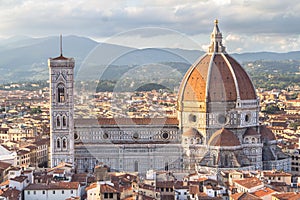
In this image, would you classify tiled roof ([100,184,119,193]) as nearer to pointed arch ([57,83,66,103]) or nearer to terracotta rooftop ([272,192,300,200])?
terracotta rooftop ([272,192,300,200])

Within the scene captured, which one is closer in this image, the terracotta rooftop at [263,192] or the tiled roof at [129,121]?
the terracotta rooftop at [263,192]

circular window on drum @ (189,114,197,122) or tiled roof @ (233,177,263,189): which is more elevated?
circular window on drum @ (189,114,197,122)

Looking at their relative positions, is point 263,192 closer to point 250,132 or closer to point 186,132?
point 250,132

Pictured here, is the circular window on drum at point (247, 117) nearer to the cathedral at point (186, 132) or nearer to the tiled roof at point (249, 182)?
the cathedral at point (186, 132)

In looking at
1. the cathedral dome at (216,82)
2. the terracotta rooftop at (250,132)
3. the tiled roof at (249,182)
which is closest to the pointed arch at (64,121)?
the cathedral dome at (216,82)

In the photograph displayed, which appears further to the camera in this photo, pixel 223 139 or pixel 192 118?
pixel 192 118

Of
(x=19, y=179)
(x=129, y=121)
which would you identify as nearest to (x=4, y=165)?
(x=19, y=179)

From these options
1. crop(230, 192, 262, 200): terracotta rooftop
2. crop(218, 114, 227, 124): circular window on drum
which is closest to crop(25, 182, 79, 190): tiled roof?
crop(230, 192, 262, 200): terracotta rooftop

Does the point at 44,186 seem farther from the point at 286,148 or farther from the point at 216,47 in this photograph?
the point at 286,148
